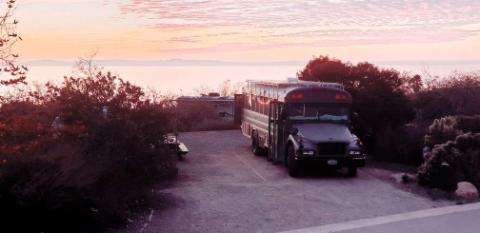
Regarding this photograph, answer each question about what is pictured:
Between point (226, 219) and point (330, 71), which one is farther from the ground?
point (330, 71)

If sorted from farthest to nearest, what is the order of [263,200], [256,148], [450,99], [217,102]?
[217,102] → [450,99] → [256,148] → [263,200]

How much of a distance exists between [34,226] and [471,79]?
26584 mm

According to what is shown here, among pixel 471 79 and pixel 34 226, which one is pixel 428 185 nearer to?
pixel 34 226

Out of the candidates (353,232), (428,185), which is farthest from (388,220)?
(428,185)

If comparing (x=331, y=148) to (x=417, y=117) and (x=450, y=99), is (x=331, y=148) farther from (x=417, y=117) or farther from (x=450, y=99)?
(x=450, y=99)

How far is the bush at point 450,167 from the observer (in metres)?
17.2

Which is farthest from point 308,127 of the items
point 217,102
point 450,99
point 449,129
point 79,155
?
point 217,102

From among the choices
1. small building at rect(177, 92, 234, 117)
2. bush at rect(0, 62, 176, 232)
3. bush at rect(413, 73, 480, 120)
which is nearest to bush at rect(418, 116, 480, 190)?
bush at rect(0, 62, 176, 232)

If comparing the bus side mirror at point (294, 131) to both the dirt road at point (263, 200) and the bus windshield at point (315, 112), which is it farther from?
the dirt road at point (263, 200)

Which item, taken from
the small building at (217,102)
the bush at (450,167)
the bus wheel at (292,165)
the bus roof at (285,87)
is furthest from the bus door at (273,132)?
the small building at (217,102)

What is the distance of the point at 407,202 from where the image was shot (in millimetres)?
15711

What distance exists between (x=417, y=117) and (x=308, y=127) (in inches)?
339

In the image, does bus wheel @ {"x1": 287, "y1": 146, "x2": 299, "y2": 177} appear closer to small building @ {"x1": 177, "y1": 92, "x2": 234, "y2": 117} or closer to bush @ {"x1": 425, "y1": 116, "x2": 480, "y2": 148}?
bush @ {"x1": 425, "y1": 116, "x2": 480, "y2": 148}

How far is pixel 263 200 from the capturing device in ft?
51.5
